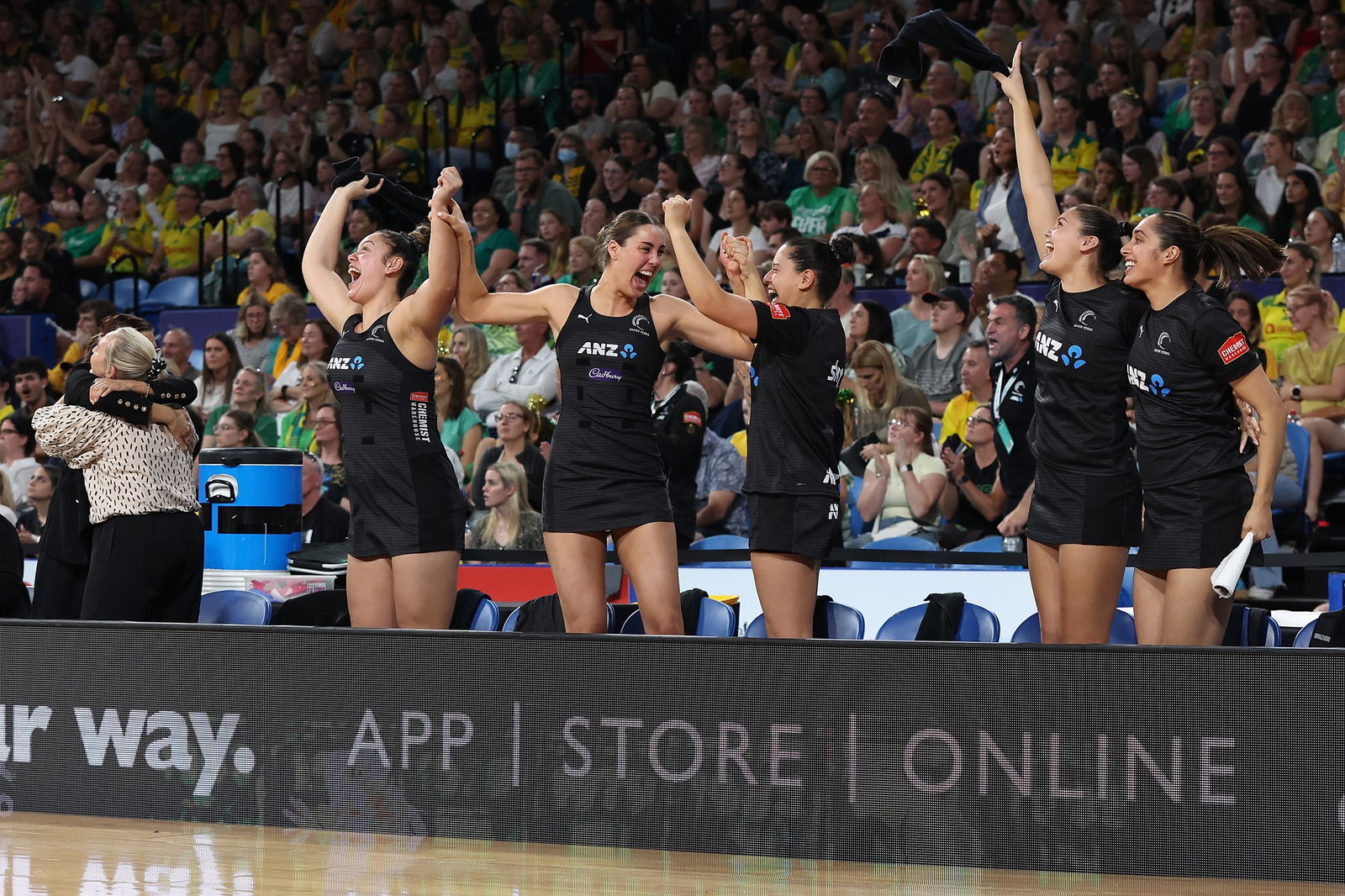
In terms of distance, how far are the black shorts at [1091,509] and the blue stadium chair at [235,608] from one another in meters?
2.59

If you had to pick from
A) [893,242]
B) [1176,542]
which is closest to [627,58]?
[893,242]

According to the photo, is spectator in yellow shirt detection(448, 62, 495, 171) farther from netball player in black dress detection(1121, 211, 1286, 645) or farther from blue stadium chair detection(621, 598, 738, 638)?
netball player in black dress detection(1121, 211, 1286, 645)

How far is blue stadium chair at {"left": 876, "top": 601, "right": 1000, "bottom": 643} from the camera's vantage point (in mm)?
5410

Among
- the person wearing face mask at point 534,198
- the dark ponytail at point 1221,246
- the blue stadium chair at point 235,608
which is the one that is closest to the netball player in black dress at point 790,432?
the dark ponytail at point 1221,246

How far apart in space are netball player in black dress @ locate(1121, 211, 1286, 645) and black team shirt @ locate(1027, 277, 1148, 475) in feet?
0.26

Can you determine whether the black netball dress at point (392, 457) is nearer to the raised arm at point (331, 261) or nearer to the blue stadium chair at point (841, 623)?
the raised arm at point (331, 261)

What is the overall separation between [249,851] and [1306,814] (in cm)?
264

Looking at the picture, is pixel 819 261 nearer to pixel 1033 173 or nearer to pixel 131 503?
pixel 1033 173

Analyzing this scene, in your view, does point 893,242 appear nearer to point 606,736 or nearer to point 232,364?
point 232,364

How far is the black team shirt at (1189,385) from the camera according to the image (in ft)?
15.2

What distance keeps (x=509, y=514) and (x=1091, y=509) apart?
12.3 ft

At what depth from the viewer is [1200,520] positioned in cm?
468

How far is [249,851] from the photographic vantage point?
4.45 meters

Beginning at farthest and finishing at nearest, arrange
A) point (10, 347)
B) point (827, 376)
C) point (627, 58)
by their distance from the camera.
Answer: point (627, 58), point (10, 347), point (827, 376)
